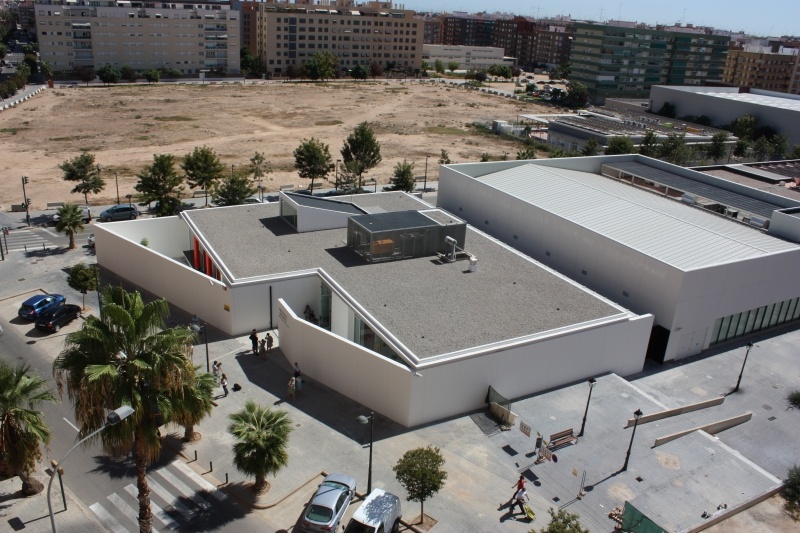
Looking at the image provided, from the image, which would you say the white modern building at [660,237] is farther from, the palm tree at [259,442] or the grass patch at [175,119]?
the grass patch at [175,119]

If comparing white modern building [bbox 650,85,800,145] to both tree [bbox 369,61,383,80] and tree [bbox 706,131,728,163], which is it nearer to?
tree [bbox 706,131,728,163]

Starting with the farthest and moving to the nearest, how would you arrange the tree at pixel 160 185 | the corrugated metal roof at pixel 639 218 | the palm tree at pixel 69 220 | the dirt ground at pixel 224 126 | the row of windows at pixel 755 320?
the dirt ground at pixel 224 126, the tree at pixel 160 185, the palm tree at pixel 69 220, the row of windows at pixel 755 320, the corrugated metal roof at pixel 639 218

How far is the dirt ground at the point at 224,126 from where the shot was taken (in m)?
68.4

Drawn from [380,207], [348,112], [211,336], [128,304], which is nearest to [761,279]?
[380,207]

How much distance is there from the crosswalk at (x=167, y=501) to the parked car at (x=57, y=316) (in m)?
14.0

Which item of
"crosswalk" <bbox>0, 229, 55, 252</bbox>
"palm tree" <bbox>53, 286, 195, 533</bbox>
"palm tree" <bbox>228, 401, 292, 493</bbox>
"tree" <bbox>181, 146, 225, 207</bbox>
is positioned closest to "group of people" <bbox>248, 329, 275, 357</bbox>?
"palm tree" <bbox>228, 401, 292, 493</bbox>

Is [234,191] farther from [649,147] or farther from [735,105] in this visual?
[735,105]

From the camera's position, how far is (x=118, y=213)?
51.2 metres

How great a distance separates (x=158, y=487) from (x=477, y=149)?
7030cm

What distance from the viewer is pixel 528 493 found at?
2402 centimetres

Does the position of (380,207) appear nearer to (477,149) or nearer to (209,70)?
(477,149)

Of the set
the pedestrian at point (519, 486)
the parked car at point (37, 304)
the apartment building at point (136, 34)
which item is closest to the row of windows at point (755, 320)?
the pedestrian at point (519, 486)

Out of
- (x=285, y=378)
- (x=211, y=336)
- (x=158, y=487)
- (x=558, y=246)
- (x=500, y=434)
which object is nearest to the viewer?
(x=158, y=487)

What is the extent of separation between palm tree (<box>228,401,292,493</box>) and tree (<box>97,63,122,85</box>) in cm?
12446
